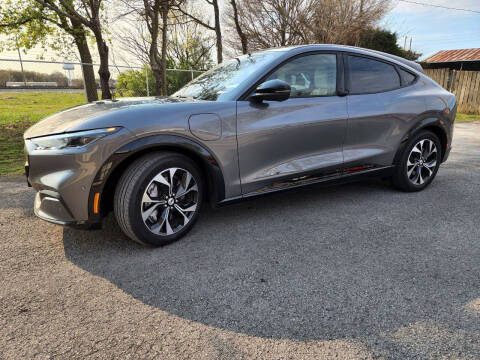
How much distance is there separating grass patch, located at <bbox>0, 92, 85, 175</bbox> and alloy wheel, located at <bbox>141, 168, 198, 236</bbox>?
14.0 feet

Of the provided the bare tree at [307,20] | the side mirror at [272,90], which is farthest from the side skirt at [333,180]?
the bare tree at [307,20]

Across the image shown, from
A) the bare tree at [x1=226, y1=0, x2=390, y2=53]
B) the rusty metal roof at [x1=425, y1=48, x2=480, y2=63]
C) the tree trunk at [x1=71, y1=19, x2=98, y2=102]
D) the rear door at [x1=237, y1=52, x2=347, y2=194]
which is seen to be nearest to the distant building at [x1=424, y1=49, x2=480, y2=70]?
the rusty metal roof at [x1=425, y1=48, x2=480, y2=63]

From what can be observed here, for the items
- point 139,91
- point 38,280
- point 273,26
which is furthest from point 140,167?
point 273,26

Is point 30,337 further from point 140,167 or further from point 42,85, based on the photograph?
point 42,85

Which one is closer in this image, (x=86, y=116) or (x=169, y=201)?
(x=86, y=116)

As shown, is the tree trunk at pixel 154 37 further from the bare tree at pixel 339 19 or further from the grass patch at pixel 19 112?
the bare tree at pixel 339 19

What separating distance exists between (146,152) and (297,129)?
1.37 metres

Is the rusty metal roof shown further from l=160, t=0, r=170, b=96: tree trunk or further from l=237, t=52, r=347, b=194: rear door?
l=237, t=52, r=347, b=194: rear door

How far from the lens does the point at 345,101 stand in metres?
3.54

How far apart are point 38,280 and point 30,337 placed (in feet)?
2.05

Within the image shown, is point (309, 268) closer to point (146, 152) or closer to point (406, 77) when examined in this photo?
point (146, 152)

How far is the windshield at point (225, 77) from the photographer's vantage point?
3214mm

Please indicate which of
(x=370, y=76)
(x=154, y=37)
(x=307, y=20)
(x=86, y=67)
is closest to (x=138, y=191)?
(x=370, y=76)

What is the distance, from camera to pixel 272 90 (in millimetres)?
2891
